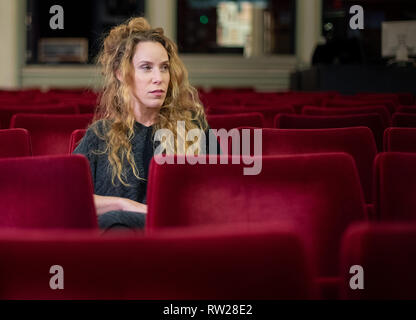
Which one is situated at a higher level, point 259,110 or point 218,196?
point 259,110

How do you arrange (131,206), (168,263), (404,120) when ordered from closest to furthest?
(168,263) < (131,206) < (404,120)

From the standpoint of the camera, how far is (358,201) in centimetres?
135

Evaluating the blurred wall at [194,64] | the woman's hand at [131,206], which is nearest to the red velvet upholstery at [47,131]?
the woman's hand at [131,206]

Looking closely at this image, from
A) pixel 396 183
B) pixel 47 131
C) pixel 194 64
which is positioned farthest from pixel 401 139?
pixel 194 64

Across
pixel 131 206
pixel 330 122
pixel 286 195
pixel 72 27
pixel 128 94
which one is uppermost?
pixel 72 27

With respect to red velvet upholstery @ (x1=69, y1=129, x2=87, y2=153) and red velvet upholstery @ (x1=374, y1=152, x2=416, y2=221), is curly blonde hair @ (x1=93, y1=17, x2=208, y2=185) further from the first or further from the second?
red velvet upholstery @ (x1=374, y1=152, x2=416, y2=221)

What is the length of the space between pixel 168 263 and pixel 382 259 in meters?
0.29

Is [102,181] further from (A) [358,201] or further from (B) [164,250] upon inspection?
(B) [164,250]

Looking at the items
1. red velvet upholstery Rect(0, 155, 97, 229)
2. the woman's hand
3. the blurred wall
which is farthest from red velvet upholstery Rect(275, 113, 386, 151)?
the blurred wall

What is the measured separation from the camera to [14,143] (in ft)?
6.61

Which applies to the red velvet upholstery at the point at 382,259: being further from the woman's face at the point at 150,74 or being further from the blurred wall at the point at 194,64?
the blurred wall at the point at 194,64

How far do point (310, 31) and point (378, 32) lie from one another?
1.34 metres

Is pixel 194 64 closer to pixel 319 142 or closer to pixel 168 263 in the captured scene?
pixel 319 142

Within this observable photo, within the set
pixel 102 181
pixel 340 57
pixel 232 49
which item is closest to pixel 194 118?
pixel 102 181
